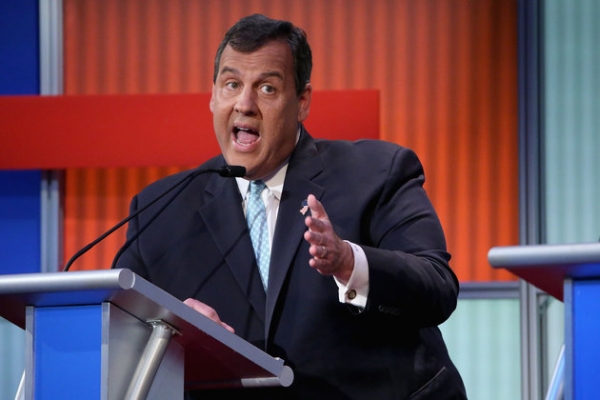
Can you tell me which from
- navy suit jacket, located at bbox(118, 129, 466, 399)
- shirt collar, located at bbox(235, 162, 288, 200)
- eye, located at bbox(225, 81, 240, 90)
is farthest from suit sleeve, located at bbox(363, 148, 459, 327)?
A: eye, located at bbox(225, 81, 240, 90)

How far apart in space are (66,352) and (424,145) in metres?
2.72

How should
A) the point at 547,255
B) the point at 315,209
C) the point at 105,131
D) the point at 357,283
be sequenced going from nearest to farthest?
1. the point at 547,255
2. the point at 315,209
3. the point at 357,283
4. the point at 105,131

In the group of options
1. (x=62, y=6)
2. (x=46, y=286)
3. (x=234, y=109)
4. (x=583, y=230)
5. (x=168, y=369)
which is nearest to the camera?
(x=46, y=286)

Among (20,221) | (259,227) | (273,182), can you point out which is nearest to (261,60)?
(273,182)

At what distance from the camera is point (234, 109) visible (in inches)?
90.0

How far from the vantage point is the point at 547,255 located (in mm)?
1148

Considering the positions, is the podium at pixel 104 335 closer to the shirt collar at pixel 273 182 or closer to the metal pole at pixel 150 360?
the metal pole at pixel 150 360

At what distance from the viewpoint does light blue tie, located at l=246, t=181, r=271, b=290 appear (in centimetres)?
212

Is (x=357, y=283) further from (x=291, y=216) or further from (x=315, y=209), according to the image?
(x=291, y=216)

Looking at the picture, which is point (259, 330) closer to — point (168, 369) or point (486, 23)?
point (168, 369)

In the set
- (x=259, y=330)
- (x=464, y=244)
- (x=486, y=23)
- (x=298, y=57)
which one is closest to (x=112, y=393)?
(x=259, y=330)

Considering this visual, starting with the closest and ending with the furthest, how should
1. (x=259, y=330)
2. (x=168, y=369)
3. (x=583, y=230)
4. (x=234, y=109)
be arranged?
(x=168, y=369), (x=259, y=330), (x=234, y=109), (x=583, y=230)

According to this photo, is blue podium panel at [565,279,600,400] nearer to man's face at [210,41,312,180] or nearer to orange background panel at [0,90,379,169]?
man's face at [210,41,312,180]

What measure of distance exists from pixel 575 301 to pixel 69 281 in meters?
0.69
